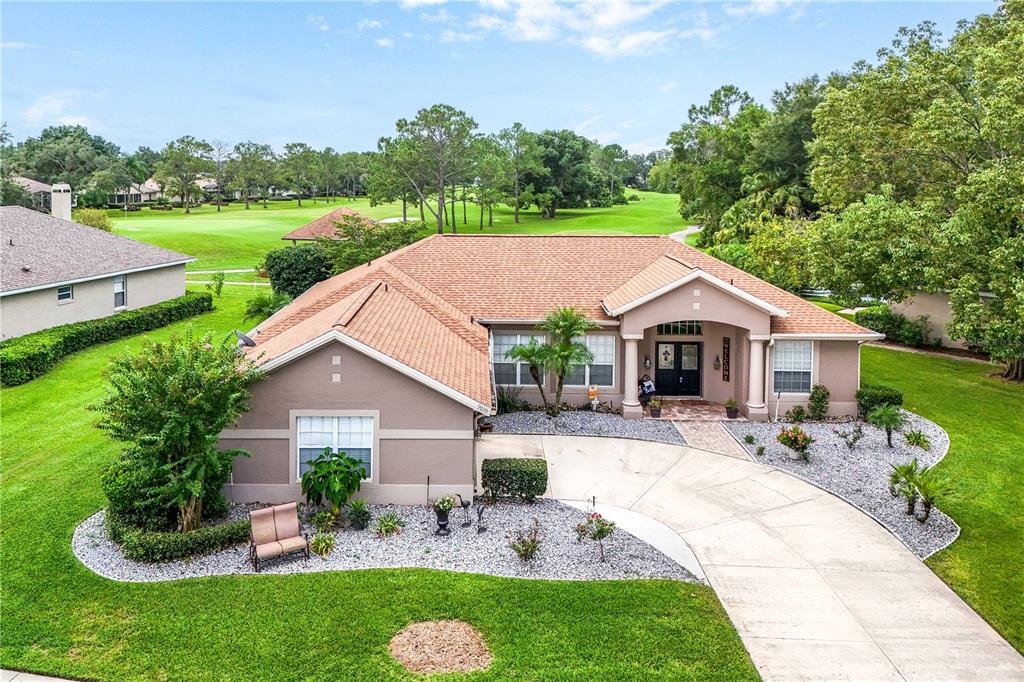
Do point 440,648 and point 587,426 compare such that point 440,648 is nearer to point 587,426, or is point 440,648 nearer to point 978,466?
point 587,426

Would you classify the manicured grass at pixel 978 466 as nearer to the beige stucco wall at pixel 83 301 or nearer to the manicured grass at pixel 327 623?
the manicured grass at pixel 327 623

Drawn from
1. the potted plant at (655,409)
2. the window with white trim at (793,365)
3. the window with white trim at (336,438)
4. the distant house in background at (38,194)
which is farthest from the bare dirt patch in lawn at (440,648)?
the distant house in background at (38,194)

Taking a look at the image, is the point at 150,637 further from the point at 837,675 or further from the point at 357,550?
the point at 837,675

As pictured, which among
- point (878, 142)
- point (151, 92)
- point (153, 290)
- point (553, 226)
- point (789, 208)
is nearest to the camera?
point (878, 142)

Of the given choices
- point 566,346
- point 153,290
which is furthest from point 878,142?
point 153,290

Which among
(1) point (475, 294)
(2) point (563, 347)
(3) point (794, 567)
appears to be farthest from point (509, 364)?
(3) point (794, 567)
